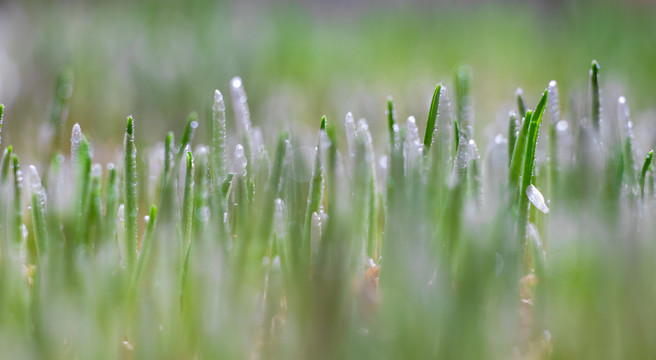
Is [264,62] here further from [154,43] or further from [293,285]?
[293,285]

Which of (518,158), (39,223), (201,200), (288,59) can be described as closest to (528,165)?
(518,158)

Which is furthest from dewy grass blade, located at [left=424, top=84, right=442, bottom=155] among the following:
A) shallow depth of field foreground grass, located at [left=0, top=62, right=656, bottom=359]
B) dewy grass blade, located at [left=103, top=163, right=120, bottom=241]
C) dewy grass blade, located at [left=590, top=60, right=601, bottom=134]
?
dewy grass blade, located at [left=103, top=163, right=120, bottom=241]

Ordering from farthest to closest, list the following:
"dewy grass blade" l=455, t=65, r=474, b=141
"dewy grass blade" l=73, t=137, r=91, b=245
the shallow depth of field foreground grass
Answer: "dewy grass blade" l=455, t=65, r=474, b=141
"dewy grass blade" l=73, t=137, r=91, b=245
the shallow depth of field foreground grass

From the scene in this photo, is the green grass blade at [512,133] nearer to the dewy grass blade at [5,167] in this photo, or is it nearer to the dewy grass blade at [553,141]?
the dewy grass blade at [553,141]

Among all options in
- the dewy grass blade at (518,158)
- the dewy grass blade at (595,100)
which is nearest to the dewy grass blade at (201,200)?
the dewy grass blade at (518,158)

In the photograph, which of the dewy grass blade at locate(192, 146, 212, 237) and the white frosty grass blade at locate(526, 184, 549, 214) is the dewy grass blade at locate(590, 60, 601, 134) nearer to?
the white frosty grass blade at locate(526, 184, 549, 214)
